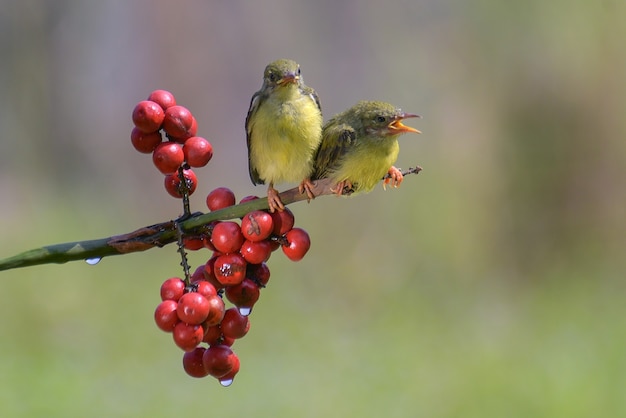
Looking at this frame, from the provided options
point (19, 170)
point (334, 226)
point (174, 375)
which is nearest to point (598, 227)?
point (334, 226)

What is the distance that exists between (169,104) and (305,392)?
121 inches

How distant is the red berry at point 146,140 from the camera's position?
1.56m

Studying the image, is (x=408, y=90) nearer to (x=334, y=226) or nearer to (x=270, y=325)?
(x=334, y=226)

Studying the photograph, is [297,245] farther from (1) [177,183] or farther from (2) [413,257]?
(2) [413,257]

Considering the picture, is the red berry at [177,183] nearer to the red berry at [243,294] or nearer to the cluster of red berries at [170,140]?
the cluster of red berries at [170,140]

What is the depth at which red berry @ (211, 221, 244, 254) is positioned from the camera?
1443mm

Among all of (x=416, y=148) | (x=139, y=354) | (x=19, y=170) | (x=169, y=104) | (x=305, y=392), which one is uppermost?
(x=19, y=170)

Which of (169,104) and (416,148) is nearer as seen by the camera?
(169,104)

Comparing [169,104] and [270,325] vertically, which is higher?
[169,104]

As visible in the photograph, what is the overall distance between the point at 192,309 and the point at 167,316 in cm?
6

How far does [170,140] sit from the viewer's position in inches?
62.3

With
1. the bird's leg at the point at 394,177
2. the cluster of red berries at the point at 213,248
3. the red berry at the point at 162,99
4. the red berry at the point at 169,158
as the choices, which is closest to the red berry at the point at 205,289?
the cluster of red berries at the point at 213,248

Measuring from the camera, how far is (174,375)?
14.7 ft

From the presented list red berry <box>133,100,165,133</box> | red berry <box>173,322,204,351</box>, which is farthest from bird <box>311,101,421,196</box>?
red berry <box>173,322,204,351</box>
